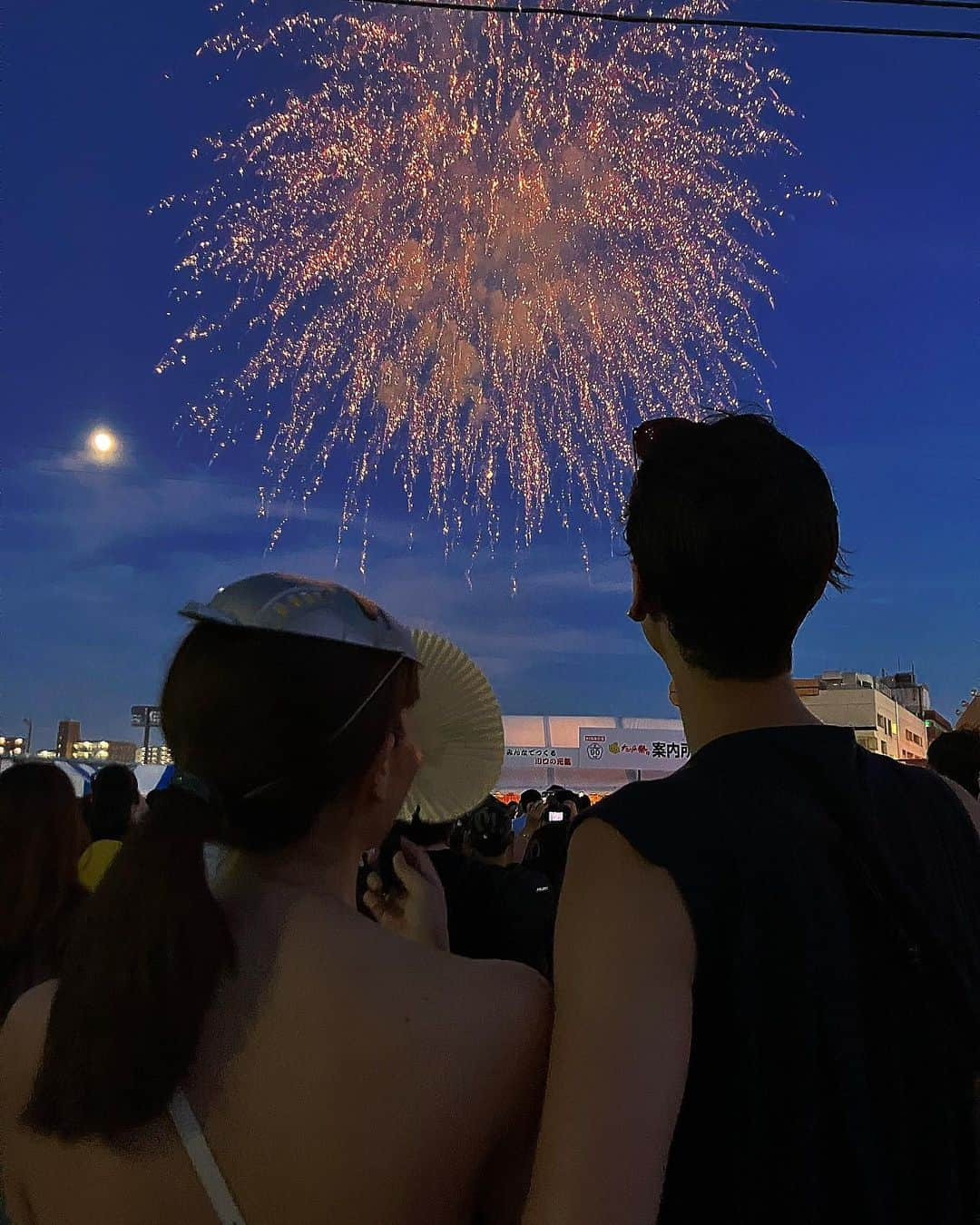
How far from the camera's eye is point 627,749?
91.5ft

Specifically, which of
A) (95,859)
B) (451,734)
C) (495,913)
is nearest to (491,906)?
(495,913)

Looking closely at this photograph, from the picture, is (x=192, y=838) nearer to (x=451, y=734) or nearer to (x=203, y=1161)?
(x=203, y=1161)

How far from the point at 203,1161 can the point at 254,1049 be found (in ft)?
0.44

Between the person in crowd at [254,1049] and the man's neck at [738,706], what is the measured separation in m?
0.41

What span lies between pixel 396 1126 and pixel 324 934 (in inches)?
9.5

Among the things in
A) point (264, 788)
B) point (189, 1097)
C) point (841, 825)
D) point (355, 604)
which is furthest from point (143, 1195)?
point (841, 825)

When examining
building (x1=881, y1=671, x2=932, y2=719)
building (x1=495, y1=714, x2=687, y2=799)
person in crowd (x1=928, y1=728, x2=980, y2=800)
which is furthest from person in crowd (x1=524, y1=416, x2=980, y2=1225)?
building (x1=881, y1=671, x2=932, y2=719)

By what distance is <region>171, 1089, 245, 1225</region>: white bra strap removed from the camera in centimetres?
115

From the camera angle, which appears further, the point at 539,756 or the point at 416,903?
the point at 539,756

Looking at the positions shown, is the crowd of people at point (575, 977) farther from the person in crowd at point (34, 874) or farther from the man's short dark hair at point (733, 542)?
the person in crowd at point (34, 874)

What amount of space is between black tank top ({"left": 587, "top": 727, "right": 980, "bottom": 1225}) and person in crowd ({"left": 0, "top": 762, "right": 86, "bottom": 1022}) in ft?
7.50

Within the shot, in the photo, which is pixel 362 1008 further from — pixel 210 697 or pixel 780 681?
pixel 780 681

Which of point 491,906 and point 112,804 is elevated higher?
point 112,804

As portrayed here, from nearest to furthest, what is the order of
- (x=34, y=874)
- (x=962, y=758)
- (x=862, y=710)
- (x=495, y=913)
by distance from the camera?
(x=34, y=874)
(x=495, y=913)
(x=962, y=758)
(x=862, y=710)
